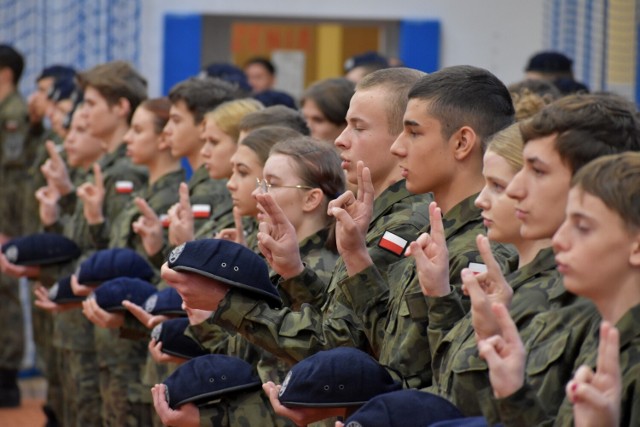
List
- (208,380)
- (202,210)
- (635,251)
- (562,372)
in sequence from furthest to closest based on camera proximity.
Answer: (202,210)
(208,380)
(562,372)
(635,251)

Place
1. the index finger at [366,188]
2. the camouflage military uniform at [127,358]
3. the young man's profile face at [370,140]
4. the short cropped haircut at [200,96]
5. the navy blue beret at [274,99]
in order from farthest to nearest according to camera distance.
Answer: the navy blue beret at [274,99]
the short cropped haircut at [200,96]
the camouflage military uniform at [127,358]
the young man's profile face at [370,140]
the index finger at [366,188]

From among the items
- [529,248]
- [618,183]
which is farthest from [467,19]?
[618,183]

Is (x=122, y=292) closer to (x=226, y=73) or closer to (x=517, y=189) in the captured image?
(x=517, y=189)

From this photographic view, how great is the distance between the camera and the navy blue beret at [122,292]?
4852 mm

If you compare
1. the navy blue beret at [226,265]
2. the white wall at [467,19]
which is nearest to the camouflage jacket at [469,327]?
the navy blue beret at [226,265]

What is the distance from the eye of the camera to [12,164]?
8531 mm

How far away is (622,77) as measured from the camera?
966cm

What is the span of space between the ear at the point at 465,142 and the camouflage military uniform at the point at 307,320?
0.85 feet

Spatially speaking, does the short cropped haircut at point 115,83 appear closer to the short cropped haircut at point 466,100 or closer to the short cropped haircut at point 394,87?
the short cropped haircut at point 394,87

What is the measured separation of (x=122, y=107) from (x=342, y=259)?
331 centimetres

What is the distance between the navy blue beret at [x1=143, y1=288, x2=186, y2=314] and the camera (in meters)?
4.53

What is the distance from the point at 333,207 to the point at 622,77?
22.6 feet

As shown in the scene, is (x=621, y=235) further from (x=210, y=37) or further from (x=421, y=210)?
(x=210, y=37)

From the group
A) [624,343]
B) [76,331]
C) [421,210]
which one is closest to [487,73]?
[421,210]
